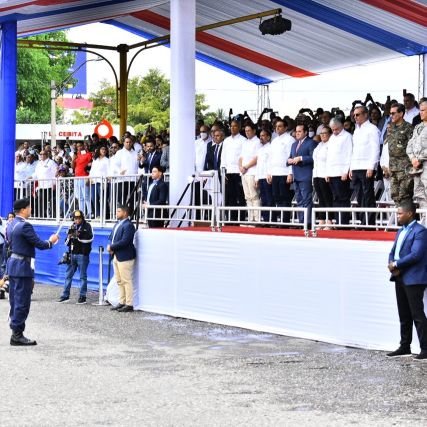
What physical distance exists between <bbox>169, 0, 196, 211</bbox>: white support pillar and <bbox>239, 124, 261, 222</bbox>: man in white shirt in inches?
50.2

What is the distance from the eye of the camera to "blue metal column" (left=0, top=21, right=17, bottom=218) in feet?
72.6

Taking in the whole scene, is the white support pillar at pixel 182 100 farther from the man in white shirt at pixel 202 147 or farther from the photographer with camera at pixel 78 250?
the photographer with camera at pixel 78 250

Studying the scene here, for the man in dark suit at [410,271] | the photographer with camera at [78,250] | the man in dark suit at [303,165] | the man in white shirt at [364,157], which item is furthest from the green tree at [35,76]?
the man in dark suit at [410,271]

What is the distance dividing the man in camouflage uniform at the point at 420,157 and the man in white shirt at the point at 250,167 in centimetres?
386

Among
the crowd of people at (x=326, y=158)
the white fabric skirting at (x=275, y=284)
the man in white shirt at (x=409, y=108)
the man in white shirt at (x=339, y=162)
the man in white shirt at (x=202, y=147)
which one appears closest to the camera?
the white fabric skirting at (x=275, y=284)

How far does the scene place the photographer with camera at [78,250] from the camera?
63.6 feet

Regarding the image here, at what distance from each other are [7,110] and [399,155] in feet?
36.0

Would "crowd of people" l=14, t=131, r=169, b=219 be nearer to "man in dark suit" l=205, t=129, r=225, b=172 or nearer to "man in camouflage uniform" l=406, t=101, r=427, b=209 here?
"man in dark suit" l=205, t=129, r=225, b=172

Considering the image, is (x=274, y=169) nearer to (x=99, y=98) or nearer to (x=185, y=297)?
(x=185, y=297)

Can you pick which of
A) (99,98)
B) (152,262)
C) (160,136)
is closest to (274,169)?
(152,262)

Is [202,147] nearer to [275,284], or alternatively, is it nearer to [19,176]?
[275,284]

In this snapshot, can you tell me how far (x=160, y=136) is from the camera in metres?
20.2

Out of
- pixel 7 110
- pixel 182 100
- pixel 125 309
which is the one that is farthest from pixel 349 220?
pixel 7 110

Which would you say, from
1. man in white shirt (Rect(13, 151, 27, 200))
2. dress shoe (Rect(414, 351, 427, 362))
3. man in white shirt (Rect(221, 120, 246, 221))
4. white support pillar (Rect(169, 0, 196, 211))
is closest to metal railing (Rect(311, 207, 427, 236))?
dress shoe (Rect(414, 351, 427, 362))
